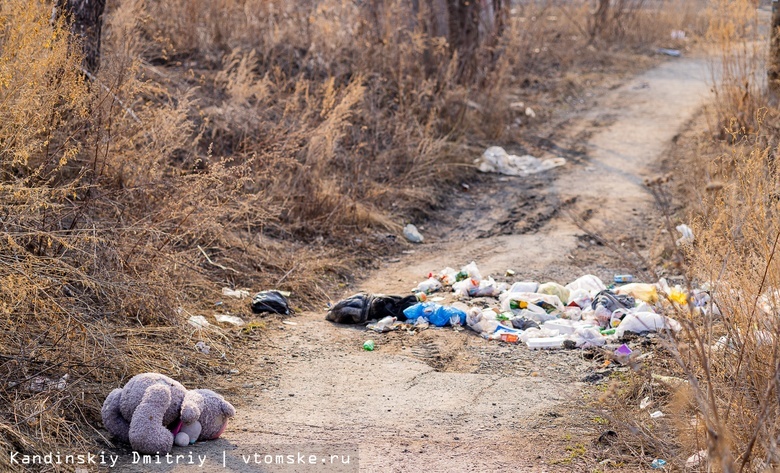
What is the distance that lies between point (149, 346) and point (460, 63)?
262 inches

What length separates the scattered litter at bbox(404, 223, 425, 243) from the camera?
7.02 metres

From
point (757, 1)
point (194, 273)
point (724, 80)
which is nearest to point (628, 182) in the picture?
point (724, 80)

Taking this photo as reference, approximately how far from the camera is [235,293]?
5.39 meters

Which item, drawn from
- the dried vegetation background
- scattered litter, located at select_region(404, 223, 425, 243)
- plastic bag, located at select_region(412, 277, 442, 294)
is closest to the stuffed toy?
the dried vegetation background

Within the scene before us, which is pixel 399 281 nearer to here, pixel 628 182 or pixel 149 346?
pixel 149 346

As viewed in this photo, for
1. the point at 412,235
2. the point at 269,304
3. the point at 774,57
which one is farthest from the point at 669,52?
the point at 269,304

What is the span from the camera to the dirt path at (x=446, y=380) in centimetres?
350

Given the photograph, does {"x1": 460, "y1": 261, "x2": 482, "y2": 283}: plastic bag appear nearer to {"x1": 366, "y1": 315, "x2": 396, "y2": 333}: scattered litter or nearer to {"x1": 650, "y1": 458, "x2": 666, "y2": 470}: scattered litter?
{"x1": 366, "y1": 315, "x2": 396, "y2": 333}: scattered litter

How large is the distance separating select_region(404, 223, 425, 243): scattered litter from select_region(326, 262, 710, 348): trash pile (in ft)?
4.18

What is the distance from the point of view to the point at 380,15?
9180mm

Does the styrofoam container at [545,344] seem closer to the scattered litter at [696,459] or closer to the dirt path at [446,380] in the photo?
the dirt path at [446,380]

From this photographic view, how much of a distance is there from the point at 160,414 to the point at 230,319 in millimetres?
1697

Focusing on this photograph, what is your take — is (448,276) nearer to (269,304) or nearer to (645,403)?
(269,304)

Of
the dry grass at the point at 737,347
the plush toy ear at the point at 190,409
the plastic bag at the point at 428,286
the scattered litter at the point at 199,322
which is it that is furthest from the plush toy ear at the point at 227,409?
the plastic bag at the point at 428,286
